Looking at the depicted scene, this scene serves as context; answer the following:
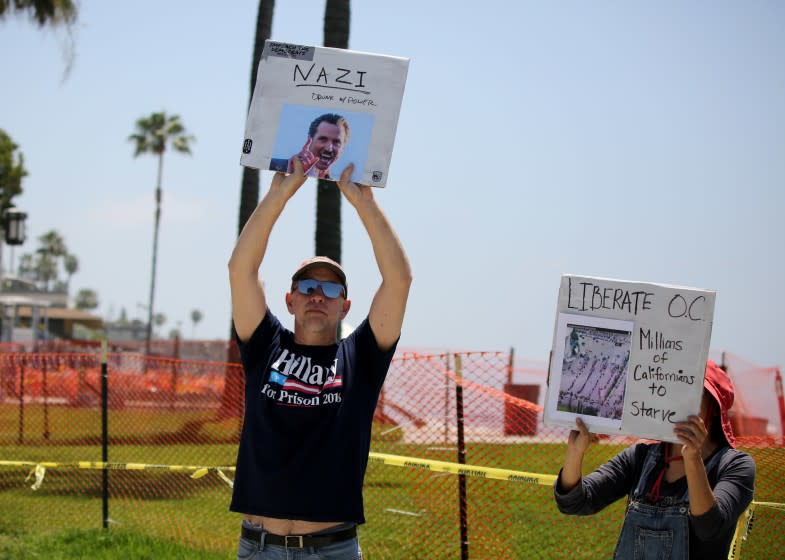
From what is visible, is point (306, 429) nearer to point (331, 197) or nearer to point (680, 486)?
point (680, 486)

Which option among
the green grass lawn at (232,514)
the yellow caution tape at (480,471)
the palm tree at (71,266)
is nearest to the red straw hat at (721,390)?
the yellow caution tape at (480,471)

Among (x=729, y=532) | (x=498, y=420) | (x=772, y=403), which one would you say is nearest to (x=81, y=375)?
(x=498, y=420)

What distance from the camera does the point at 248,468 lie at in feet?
12.2

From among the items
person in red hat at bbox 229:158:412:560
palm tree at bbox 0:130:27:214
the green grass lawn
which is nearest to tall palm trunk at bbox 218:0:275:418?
the green grass lawn

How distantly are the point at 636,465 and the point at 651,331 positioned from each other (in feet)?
1.93

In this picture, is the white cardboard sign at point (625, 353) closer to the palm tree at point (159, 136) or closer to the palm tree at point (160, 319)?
the palm tree at point (159, 136)

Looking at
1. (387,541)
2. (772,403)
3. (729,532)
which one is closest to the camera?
(729,532)

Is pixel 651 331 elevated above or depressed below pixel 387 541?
above

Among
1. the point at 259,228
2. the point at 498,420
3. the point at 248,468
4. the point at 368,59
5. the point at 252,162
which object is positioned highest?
the point at 368,59

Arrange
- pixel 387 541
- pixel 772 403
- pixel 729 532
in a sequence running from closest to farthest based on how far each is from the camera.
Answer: pixel 729 532, pixel 387 541, pixel 772 403

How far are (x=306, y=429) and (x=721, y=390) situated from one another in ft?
5.18

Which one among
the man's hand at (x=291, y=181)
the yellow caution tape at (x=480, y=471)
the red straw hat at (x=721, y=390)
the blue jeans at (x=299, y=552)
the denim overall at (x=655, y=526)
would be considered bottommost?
the yellow caution tape at (x=480, y=471)

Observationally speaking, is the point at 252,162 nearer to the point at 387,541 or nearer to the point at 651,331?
the point at 651,331

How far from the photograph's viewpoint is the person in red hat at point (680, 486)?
10.4 ft
